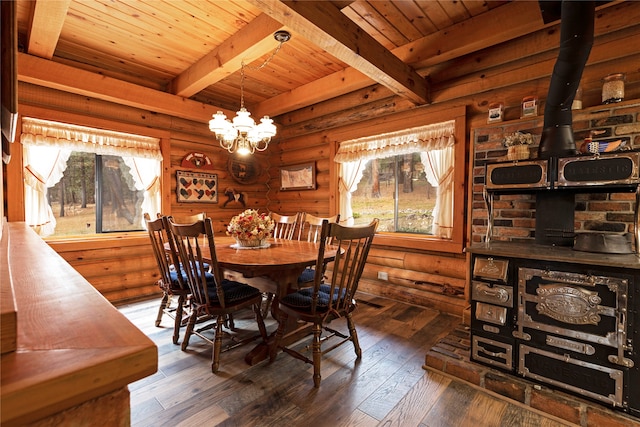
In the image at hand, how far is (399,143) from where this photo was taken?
3.43 metres

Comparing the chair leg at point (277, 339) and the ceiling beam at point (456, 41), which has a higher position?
the ceiling beam at point (456, 41)

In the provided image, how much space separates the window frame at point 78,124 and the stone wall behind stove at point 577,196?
144 inches

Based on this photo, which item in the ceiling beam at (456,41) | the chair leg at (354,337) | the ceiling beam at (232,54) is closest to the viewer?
the chair leg at (354,337)

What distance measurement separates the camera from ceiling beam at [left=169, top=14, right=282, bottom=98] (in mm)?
2418

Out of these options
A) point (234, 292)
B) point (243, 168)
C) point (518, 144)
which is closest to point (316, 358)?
point (234, 292)

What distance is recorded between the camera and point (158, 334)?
2584mm

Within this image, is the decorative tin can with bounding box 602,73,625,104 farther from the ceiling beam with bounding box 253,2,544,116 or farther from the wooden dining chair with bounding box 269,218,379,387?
the wooden dining chair with bounding box 269,218,379,387

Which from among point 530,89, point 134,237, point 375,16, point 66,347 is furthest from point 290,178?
point 66,347

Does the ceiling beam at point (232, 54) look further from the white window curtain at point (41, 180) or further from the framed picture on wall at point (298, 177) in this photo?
the framed picture on wall at point (298, 177)

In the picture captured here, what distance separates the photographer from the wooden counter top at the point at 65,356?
0.35 m

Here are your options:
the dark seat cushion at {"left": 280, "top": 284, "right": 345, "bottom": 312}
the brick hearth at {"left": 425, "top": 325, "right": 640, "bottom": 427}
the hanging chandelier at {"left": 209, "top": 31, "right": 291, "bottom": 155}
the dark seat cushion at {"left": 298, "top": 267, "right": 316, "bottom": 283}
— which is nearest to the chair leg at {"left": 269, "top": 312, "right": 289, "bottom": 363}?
the dark seat cushion at {"left": 280, "top": 284, "right": 345, "bottom": 312}

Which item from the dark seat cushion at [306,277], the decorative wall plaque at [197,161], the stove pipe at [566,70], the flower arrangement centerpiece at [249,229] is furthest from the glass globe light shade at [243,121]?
the stove pipe at [566,70]

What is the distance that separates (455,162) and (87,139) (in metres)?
4.02

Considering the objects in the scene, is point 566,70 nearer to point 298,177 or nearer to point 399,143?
point 399,143
